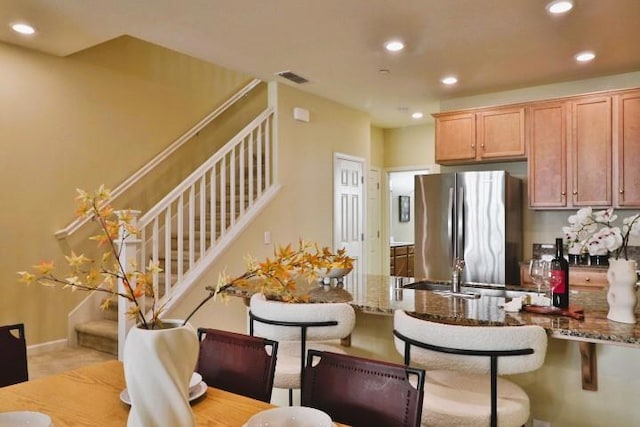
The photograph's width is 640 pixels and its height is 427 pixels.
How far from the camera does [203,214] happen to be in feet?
13.0

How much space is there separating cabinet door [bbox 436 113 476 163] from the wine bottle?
3046mm

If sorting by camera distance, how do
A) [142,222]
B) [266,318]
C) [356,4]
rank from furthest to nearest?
[142,222]
[356,4]
[266,318]

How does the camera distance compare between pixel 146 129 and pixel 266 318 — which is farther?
pixel 146 129

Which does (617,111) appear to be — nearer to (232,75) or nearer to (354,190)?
(354,190)

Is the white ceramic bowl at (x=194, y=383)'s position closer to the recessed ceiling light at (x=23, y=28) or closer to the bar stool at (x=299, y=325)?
the bar stool at (x=299, y=325)

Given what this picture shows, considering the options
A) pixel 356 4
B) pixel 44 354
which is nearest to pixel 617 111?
pixel 356 4

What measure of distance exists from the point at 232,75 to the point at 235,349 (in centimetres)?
506

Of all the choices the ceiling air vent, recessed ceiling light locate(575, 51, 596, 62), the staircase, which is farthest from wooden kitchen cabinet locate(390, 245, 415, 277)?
recessed ceiling light locate(575, 51, 596, 62)

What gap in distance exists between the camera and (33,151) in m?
3.96

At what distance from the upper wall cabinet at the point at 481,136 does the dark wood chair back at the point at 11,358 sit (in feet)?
14.2

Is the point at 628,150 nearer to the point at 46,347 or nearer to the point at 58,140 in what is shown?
the point at 58,140

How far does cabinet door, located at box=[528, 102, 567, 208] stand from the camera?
173 inches

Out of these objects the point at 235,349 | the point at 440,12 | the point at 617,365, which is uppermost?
the point at 440,12

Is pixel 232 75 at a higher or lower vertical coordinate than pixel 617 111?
higher
